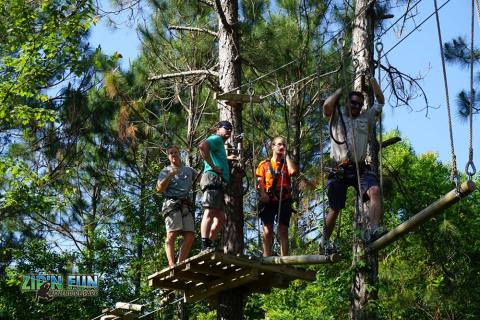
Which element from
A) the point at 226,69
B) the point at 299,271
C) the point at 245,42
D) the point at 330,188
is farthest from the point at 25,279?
the point at 330,188

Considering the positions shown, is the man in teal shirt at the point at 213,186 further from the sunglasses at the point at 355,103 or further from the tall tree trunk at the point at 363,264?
the tall tree trunk at the point at 363,264

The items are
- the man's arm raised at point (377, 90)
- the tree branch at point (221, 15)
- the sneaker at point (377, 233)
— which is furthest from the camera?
the tree branch at point (221, 15)

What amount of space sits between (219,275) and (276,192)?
941 mm

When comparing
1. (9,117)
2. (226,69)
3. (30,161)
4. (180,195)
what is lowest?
(180,195)

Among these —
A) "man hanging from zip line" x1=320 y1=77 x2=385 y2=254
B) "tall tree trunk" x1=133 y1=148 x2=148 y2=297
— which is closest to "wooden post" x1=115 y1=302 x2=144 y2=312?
"man hanging from zip line" x1=320 y1=77 x2=385 y2=254

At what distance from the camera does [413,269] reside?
563 inches

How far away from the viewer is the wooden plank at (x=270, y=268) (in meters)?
6.85

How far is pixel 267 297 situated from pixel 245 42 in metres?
3.96

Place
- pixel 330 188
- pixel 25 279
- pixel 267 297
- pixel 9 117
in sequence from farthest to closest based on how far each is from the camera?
pixel 25 279, pixel 267 297, pixel 9 117, pixel 330 188

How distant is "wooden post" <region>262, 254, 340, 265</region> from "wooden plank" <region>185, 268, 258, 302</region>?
197 millimetres

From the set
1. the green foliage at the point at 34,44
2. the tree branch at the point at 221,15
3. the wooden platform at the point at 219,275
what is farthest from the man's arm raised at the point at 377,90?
the green foliage at the point at 34,44

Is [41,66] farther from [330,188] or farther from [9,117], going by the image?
[330,188]

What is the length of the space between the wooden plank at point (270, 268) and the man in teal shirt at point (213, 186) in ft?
0.90

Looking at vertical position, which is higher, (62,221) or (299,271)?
(62,221)
